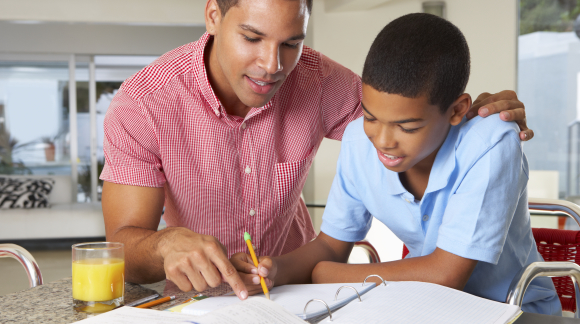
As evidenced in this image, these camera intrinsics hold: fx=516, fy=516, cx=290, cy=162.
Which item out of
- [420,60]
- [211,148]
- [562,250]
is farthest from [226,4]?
[562,250]

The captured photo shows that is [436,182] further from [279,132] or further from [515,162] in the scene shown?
→ [279,132]

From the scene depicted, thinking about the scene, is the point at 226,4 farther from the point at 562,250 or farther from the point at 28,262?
the point at 562,250

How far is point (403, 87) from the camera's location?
958mm

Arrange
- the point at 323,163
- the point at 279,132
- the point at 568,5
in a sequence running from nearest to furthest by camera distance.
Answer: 1. the point at 279,132
2. the point at 568,5
3. the point at 323,163

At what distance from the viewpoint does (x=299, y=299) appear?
0.89 metres

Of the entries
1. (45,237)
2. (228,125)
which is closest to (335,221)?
(228,125)

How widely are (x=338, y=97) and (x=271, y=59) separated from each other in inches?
17.2

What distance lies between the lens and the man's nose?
1090mm

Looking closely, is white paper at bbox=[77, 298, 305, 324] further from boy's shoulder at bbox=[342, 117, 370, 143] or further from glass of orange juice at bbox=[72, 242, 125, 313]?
boy's shoulder at bbox=[342, 117, 370, 143]

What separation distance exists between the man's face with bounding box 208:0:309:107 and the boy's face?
21cm

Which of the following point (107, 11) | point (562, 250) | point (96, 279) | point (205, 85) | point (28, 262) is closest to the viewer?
point (96, 279)

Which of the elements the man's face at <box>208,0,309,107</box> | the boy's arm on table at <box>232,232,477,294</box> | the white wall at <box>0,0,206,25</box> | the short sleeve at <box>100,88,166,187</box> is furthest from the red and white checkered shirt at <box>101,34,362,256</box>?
the white wall at <box>0,0,206,25</box>

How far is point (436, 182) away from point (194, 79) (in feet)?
2.11

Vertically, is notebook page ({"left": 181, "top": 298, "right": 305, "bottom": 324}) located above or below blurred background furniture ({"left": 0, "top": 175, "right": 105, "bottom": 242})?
above
